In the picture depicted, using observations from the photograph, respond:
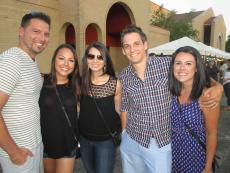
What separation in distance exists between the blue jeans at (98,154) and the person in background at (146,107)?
0.24 meters

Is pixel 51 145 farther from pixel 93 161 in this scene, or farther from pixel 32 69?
pixel 32 69

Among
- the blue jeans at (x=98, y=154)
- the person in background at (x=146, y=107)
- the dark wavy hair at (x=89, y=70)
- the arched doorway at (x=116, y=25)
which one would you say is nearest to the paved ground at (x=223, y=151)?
the blue jeans at (x=98, y=154)

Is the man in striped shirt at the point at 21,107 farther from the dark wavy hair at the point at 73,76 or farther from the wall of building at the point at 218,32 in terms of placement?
the wall of building at the point at 218,32

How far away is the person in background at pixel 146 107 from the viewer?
2.66 m

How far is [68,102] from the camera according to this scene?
303 cm

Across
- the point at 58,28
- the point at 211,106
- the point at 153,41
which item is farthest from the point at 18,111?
the point at 153,41

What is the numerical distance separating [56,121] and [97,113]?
1.57 feet

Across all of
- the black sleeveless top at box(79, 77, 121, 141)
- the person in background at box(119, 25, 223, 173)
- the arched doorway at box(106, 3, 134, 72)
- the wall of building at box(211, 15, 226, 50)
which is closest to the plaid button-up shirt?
the person in background at box(119, 25, 223, 173)

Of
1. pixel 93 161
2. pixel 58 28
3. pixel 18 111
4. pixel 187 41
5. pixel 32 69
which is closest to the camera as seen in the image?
pixel 18 111

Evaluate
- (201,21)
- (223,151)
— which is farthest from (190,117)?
(201,21)

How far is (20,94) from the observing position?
7.89 feet

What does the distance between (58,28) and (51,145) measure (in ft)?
41.8

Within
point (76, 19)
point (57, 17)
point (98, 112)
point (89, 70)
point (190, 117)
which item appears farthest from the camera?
point (57, 17)

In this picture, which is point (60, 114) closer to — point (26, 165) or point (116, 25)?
point (26, 165)
